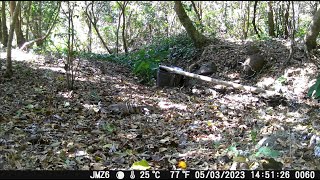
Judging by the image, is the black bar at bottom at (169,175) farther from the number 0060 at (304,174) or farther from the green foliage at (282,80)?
the green foliage at (282,80)

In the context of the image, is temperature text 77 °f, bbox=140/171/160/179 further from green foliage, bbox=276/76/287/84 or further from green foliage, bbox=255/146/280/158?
green foliage, bbox=276/76/287/84

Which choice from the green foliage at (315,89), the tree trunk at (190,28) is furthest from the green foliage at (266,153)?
the tree trunk at (190,28)

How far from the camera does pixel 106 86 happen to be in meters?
7.48

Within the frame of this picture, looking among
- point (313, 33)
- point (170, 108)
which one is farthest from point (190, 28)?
point (170, 108)

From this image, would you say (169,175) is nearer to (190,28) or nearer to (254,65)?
(254,65)

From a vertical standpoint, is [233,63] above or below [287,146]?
above

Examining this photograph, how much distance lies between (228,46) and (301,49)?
2.08 m

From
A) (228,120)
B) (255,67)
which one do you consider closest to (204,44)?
(255,67)

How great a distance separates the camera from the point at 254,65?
825 cm

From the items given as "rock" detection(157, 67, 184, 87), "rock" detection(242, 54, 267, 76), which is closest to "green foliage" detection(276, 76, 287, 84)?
"rock" detection(242, 54, 267, 76)

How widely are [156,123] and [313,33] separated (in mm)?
4467

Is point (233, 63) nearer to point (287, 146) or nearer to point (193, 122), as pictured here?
point (193, 122)

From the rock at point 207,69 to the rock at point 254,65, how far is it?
2.63 feet

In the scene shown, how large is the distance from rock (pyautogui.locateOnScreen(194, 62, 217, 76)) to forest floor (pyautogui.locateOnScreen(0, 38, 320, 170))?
361 mm
